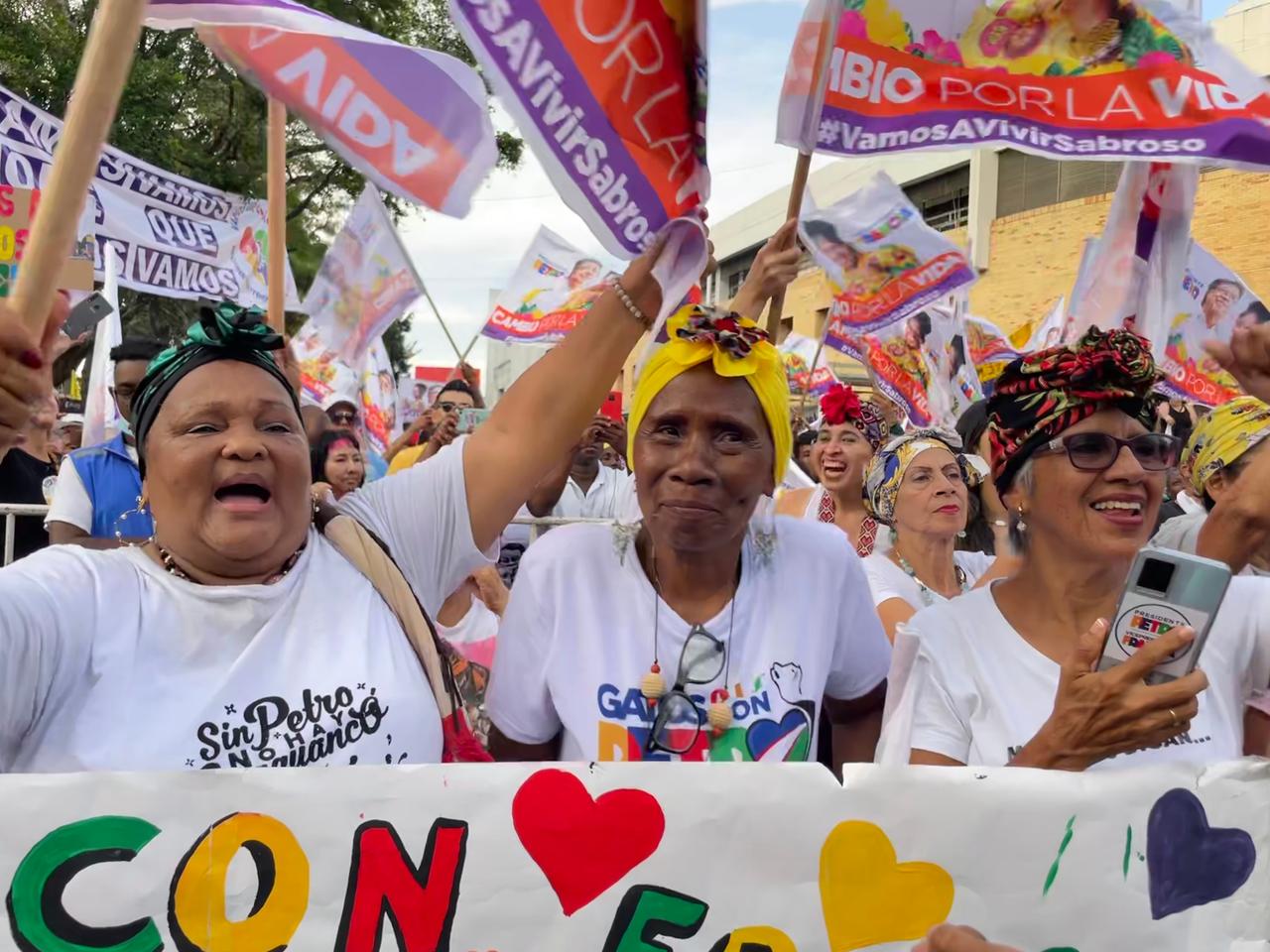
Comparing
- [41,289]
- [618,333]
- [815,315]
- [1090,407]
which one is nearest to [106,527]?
[618,333]

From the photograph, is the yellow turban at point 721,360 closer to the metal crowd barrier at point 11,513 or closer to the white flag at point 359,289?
the metal crowd barrier at point 11,513

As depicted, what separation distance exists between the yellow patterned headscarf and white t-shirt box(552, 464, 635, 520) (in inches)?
121

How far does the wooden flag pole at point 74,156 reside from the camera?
147 cm

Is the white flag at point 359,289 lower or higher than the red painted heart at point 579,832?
higher

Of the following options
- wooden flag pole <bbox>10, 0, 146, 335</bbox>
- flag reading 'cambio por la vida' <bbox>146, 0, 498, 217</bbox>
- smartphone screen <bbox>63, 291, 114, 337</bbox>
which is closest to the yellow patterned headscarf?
flag reading 'cambio por la vida' <bbox>146, 0, 498, 217</bbox>

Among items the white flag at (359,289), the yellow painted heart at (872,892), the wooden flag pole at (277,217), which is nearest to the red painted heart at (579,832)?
the yellow painted heart at (872,892)

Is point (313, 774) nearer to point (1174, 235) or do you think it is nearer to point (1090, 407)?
point (1090, 407)

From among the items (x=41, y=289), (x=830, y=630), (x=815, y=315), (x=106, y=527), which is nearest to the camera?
(x=41, y=289)

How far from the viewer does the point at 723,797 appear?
1637 millimetres

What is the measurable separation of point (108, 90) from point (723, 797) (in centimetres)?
127

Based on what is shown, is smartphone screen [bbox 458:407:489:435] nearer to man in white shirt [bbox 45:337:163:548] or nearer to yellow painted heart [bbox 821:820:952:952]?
man in white shirt [bbox 45:337:163:548]

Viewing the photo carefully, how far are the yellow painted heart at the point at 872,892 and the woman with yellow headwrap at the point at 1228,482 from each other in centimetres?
93

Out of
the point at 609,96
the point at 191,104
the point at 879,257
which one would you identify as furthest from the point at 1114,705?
the point at 191,104

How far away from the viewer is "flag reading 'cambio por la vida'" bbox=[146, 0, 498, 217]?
108 inches
